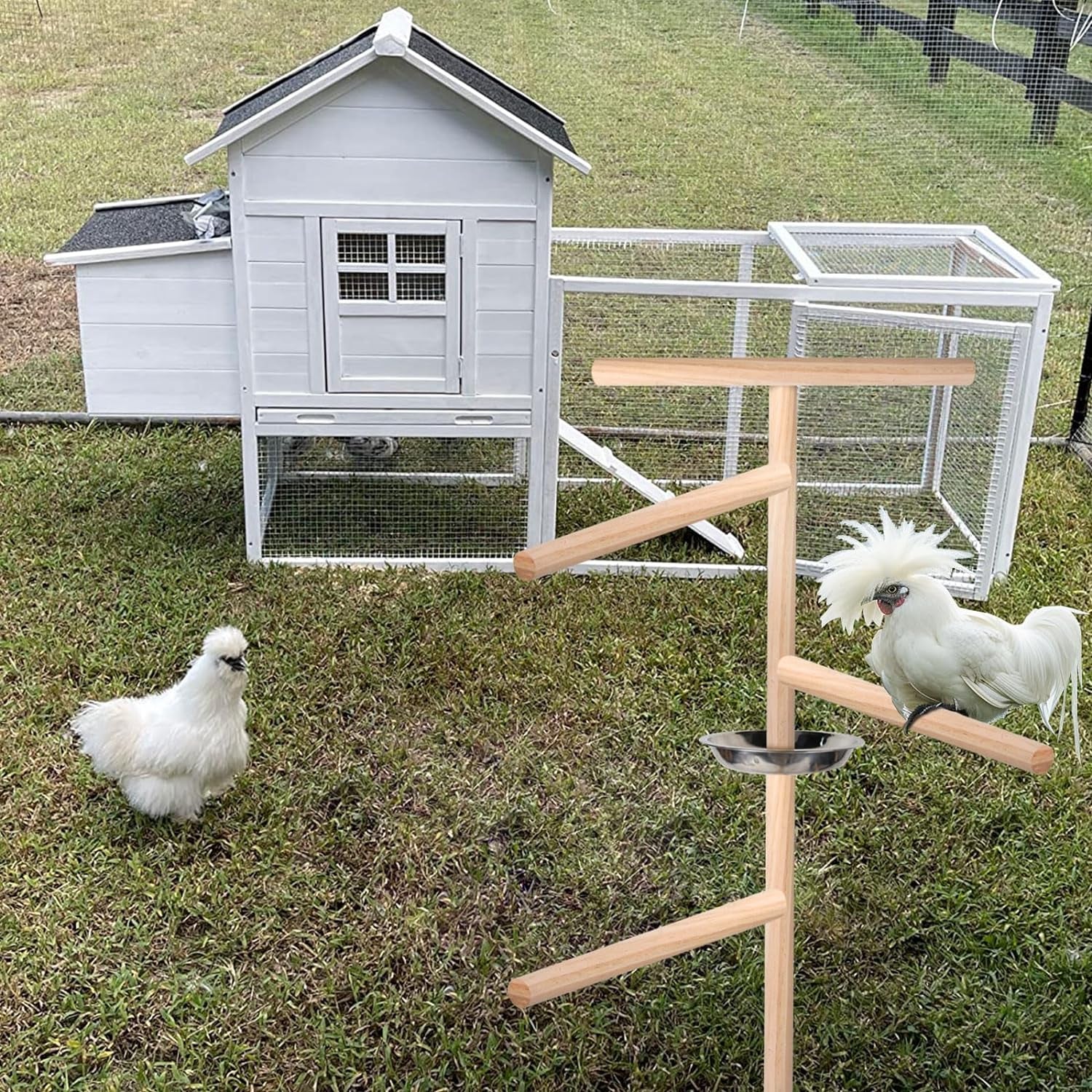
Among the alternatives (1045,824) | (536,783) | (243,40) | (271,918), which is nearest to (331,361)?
(536,783)

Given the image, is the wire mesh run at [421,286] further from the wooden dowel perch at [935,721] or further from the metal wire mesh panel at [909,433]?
the wooden dowel perch at [935,721]

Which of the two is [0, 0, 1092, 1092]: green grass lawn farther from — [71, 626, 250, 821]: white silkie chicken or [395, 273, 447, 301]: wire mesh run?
[395, 273, 447, 301]: wire mesh run

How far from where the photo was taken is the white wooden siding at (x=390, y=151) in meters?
2.61

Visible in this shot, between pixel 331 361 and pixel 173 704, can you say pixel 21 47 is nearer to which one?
pixel 331 361

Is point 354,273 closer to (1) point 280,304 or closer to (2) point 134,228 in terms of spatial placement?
(1) point 280,304

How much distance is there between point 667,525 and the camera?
1062 mm

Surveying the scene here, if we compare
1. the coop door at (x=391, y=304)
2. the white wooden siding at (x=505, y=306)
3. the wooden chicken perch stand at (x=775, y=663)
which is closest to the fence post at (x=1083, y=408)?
the white wooden siding at (x=505, y=306)

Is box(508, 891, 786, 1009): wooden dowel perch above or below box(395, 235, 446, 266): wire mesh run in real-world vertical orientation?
below

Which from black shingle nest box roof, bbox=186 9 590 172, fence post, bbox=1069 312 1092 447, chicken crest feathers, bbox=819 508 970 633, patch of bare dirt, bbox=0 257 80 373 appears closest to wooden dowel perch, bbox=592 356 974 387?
chicken crest feathers, bbox=819 508 970 633

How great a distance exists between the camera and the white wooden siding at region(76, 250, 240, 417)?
111 inches

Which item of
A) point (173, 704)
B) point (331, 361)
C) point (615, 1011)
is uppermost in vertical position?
point (331, 361)

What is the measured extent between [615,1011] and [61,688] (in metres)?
1.28

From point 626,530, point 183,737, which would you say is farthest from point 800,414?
point 626,530

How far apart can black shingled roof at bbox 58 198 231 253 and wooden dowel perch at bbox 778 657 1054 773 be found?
2065 millimetres
